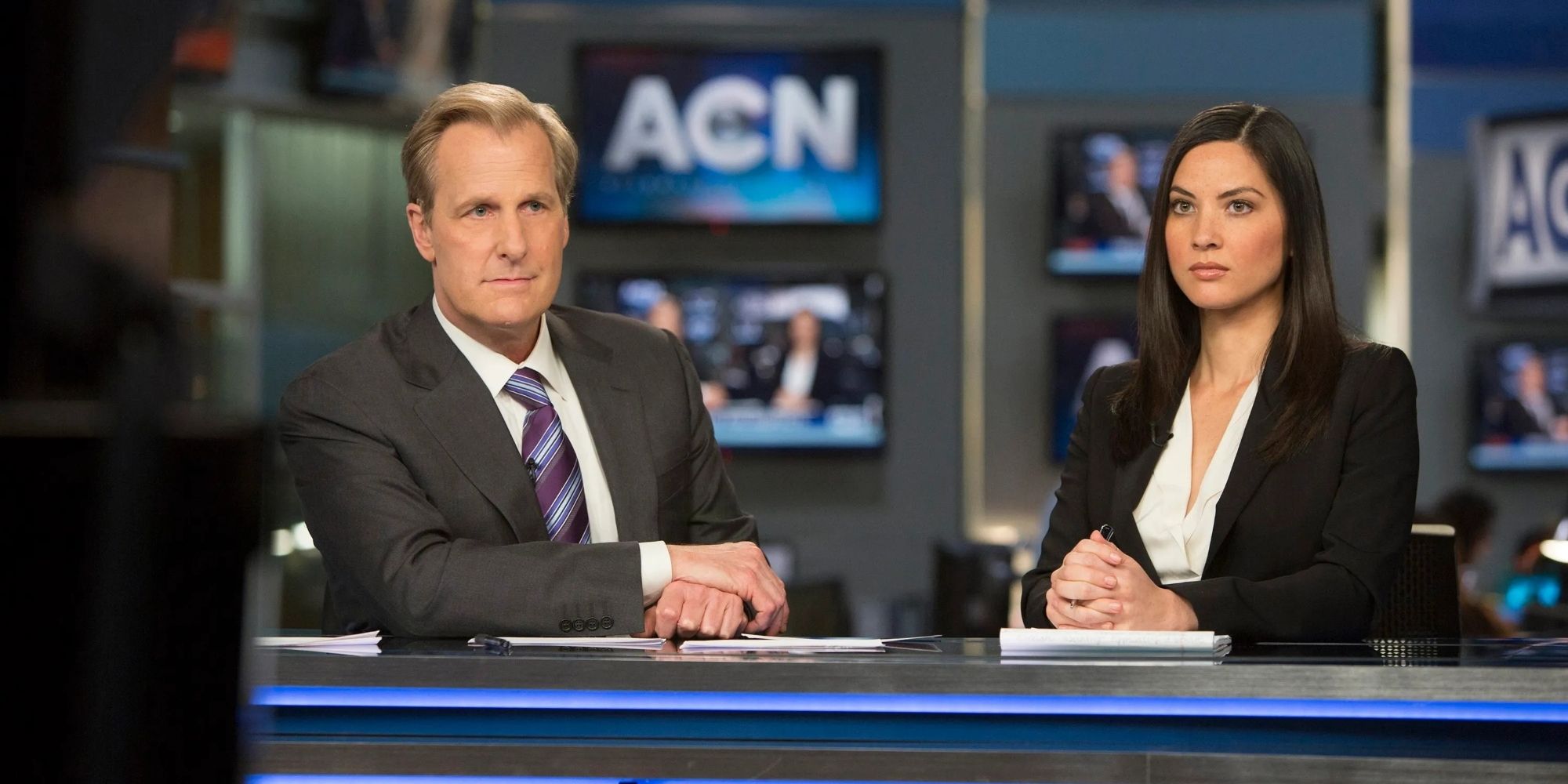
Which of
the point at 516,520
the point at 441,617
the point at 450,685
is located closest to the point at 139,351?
the point at 450,685

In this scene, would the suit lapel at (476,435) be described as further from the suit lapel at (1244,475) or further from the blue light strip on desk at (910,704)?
the suit lapel at (1244,475)

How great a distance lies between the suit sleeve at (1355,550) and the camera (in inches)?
77.0

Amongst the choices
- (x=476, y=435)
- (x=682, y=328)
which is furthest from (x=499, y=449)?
(x=682, y=328)

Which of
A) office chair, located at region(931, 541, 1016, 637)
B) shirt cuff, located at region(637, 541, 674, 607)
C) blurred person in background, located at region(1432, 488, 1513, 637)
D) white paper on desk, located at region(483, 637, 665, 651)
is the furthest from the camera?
blurred person in background, located at region(1432, 488, 1513, 637)

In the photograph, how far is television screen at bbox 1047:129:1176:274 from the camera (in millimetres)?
6910

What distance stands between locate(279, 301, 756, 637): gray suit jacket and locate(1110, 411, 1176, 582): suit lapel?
1.86 ft

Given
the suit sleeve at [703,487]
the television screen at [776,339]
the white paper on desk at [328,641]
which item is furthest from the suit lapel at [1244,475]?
the television screen at [776,339]

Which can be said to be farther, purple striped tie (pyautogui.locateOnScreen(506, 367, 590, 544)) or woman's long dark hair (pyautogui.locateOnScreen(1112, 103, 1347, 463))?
purple striped tie (pyautogui.locateOnScreen(506, 367, 590, 544))

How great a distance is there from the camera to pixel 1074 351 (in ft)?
23.0

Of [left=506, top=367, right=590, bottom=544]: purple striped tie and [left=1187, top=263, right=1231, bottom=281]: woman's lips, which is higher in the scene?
[left=1187, top=263, right=1231, bottom=281]: woman's lips

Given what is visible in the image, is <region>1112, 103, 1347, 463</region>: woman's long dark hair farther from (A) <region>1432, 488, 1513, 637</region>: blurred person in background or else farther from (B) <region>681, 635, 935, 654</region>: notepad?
(A) <region>1432, 488, 1513, 637</region>: blurred person in background

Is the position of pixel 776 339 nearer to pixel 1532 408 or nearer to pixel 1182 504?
pixel 1532 408

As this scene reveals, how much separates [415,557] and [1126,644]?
0.90 metres

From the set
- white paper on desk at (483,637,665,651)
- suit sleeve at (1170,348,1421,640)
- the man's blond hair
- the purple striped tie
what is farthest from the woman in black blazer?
the man's blond hair
